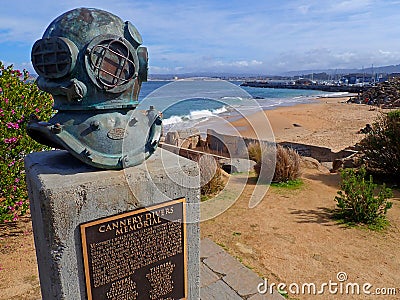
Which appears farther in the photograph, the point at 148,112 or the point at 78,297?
the point at 148,112

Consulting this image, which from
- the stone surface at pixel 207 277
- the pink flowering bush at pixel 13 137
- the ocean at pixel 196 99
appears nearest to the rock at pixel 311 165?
the ocean at pixel 196 99

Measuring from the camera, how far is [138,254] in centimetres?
253

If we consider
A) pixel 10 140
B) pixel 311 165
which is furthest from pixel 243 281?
pixel 311 165

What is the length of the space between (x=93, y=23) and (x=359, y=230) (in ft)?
16.4

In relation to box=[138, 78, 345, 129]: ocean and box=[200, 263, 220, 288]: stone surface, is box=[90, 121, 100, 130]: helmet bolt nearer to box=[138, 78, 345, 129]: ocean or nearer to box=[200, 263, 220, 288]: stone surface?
box=[138, 78, 345, 129]: ocean

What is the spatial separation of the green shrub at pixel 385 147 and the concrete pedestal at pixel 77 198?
6.78m

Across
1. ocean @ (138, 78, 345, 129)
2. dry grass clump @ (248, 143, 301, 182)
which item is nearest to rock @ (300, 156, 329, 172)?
dry grass clump @ (248, 143, 301, 182)

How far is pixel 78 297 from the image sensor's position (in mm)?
2359

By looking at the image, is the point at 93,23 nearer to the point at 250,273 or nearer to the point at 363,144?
the point at 250,273

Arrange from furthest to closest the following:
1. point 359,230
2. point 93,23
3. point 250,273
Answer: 1. point 359,230
2. point 250,273
3. point 93,23

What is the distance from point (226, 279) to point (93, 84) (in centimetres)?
260

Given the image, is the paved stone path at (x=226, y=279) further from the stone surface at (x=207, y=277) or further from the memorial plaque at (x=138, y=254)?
the memorial plaque at (x=138, y=254)

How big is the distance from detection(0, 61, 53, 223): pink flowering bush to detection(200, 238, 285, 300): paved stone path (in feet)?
9.26

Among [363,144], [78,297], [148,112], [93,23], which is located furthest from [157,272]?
[363,144]
